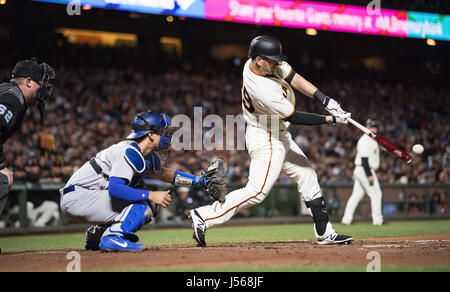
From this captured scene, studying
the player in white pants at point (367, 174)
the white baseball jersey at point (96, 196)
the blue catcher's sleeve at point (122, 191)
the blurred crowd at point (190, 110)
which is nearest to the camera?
the blue catcher's sleeve at point (122, 191)

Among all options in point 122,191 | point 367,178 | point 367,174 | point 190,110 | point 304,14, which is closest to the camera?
point 122,191

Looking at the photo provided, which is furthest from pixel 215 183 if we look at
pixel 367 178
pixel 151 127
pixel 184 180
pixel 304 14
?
pixel 304 14

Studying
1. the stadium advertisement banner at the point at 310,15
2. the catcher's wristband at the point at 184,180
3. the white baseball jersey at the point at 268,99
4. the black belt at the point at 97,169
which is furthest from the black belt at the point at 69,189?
the stadium advertisement banner at the point at 310,15

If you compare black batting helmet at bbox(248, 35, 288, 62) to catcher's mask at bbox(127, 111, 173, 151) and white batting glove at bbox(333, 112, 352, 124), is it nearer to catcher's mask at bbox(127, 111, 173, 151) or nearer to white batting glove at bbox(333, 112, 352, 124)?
white batting glove at bbox(333, 112, 352, 124)

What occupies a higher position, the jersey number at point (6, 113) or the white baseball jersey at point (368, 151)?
the jersey number at point (6, 113)

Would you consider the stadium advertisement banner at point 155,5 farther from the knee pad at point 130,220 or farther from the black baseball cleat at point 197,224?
the knee pad at point 130,220

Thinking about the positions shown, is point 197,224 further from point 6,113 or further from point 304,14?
point 304,14
